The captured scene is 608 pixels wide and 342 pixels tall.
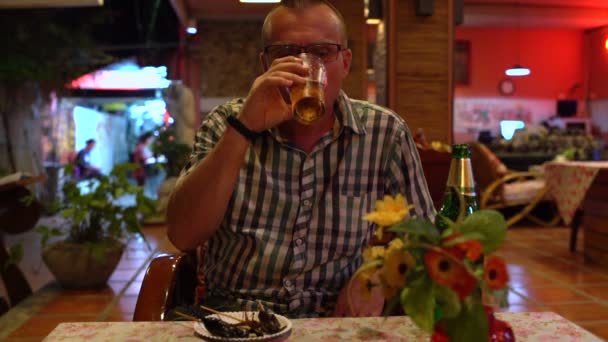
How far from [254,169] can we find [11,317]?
2.54 metres

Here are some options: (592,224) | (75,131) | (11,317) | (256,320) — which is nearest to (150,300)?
(256,320)

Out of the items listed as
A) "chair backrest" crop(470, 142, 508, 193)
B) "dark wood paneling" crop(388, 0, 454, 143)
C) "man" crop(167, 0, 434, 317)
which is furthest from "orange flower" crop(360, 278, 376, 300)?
"chair backrest" crop(470, 142, 508, 193)

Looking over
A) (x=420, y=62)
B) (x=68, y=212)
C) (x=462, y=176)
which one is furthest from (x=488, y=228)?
(x=420, y=62)

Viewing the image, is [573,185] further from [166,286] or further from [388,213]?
[388,213]

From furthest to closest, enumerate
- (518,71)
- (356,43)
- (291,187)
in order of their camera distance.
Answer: (518,71) → (356,43) → (291,187)

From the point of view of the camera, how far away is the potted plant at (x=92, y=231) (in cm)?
376

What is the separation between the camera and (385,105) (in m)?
5.05

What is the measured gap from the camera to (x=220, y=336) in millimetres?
869

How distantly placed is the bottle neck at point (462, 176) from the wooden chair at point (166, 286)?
2.02 feet

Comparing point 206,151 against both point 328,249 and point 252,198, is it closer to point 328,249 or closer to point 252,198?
point 252,198

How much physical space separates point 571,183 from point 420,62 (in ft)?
5.27

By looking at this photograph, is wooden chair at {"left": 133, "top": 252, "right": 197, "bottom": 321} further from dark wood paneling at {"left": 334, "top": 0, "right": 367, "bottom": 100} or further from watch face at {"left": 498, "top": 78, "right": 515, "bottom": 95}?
watch face at {"left": 498, "top": 78, "right": 515, "bottom": 95}

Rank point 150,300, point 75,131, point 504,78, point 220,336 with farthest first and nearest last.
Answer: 1. point 504,78
2. point 75,131
3. point 150,300
4. point 220,336

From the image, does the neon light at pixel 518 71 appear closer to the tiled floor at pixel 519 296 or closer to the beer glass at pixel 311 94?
the tiled floor at pixel 519 296
